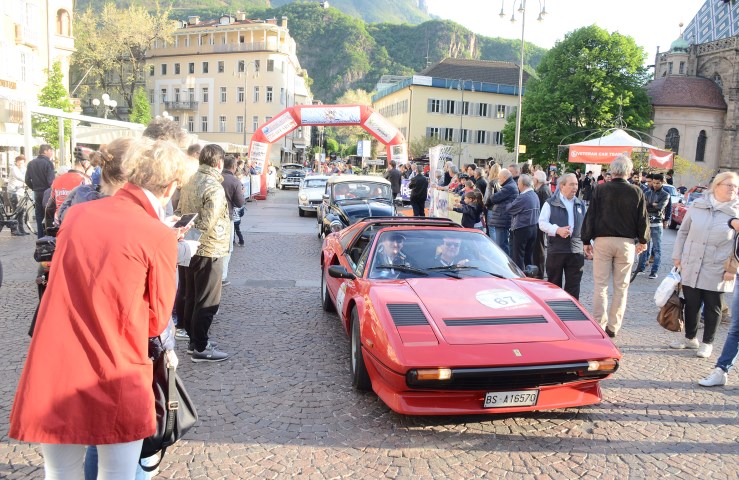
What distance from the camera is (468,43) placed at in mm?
166000

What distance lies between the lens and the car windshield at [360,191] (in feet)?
45.4

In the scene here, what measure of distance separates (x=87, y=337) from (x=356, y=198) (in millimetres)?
11737

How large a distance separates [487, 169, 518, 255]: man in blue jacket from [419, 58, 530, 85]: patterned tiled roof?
73.5 m

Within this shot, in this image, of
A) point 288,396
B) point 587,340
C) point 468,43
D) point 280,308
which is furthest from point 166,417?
point 468,43

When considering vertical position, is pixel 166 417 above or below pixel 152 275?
below

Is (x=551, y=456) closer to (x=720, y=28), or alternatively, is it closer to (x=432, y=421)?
(x=432, y=421)

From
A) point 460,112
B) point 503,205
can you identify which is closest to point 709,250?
point 503,205

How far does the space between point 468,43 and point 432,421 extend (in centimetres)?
17454

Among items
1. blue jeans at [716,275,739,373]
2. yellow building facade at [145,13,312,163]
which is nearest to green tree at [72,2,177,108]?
yellow building facade at [145,13,312,163]

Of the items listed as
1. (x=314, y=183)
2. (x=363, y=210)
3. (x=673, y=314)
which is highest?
(x=314, y=183)

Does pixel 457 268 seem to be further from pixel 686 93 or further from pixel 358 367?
pixel 686 93

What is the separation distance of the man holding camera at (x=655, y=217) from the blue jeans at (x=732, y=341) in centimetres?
574

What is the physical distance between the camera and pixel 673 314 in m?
6.02

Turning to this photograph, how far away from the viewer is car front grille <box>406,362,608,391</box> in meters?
3.74
